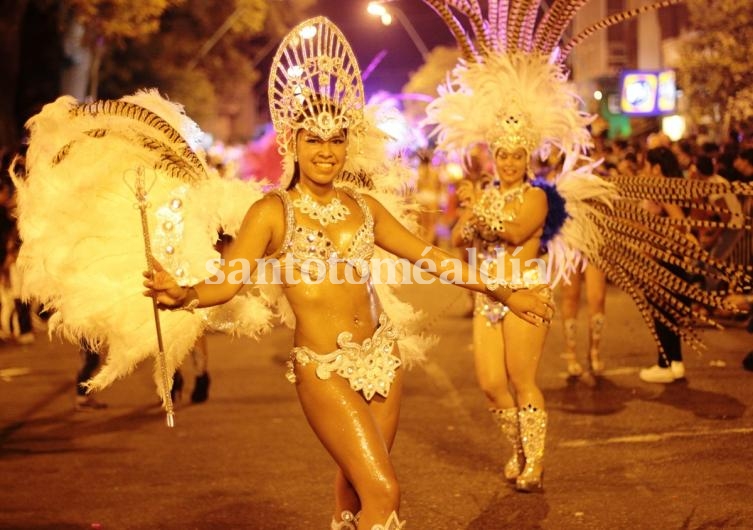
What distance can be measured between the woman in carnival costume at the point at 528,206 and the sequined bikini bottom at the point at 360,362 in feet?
5.76

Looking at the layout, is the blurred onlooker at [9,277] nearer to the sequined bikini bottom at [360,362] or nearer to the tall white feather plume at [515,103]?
the tall white feather plume at [515,103]

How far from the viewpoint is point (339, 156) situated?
439 centimetres

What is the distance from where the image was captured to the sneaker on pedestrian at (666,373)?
876cm

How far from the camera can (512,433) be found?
601cm

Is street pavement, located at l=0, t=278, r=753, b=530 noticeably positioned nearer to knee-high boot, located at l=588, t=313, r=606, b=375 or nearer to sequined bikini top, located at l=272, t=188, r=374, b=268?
knee-high boot, located at l=588, t=313, r=606, b=375

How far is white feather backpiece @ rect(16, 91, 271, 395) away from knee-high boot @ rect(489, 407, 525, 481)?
1849 millimetres

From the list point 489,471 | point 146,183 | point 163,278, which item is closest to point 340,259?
point 163,278

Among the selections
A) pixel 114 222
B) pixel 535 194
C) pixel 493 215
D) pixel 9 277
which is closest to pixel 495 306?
pixel 493 215

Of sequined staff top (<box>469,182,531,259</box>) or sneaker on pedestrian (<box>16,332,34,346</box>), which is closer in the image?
sequined staff top (<box>469,182,531,259</box>)

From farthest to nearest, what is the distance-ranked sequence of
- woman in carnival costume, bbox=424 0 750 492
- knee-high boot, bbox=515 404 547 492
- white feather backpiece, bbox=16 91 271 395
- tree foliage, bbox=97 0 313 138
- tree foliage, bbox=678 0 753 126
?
tree foliage, bbox=97 0 313 138, tree foliage, bbox=678 0 753 126, woman in carnival costume, bbox=424 0 750 492, knee-high boot, bbox=515 404 547 492, white feather backpiece, bbox=16 91 271 395

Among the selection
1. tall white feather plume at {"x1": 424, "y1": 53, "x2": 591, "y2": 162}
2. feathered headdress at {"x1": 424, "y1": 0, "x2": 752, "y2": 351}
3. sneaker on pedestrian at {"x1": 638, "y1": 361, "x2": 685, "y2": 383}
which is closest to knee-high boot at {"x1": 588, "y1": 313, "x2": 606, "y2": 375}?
sneaker on pedestrian at {"x1": 638, "y1": 361, "x2": 685, "y2": 383}

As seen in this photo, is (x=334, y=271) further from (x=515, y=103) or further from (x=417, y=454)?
(x=417, y=454)

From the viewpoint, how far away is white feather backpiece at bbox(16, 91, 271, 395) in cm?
453

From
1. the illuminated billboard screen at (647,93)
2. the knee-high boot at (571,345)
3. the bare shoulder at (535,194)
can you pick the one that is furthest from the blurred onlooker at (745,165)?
the illuminated billboard screen at (647,93)
